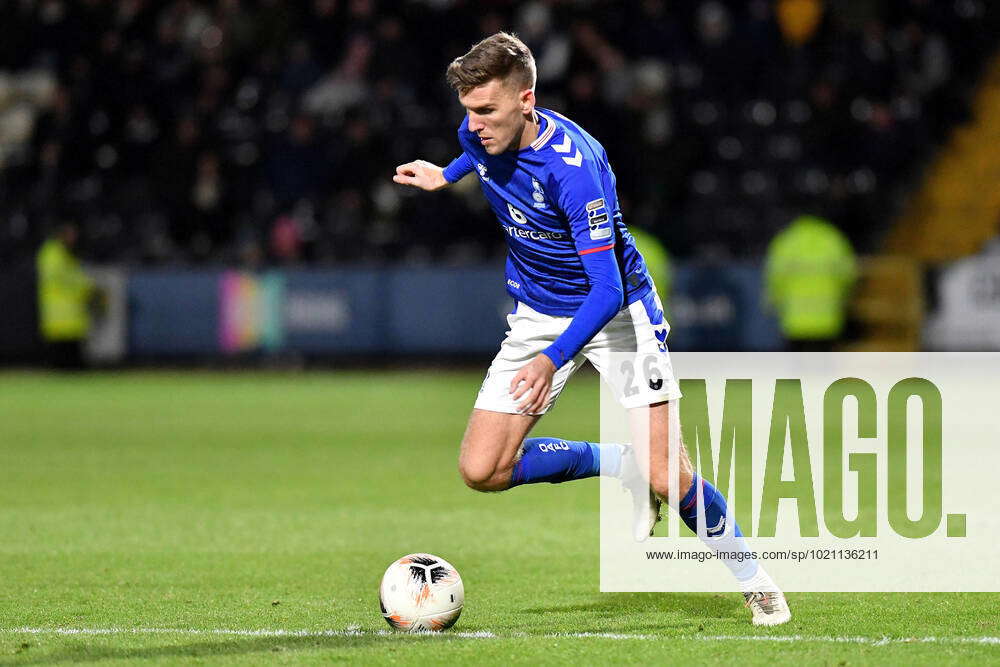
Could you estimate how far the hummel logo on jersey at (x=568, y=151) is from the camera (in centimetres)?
549

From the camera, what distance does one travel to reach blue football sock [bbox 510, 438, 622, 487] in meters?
5.80

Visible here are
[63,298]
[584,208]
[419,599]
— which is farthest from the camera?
[63,298]

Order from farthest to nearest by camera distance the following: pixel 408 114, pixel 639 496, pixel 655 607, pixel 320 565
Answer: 1. pixel 408 114
2. pixel 320 565
3. pixel 655 607
4. pixel 639 496

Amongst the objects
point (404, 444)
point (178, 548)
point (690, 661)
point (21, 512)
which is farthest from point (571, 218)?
point (404, 444)

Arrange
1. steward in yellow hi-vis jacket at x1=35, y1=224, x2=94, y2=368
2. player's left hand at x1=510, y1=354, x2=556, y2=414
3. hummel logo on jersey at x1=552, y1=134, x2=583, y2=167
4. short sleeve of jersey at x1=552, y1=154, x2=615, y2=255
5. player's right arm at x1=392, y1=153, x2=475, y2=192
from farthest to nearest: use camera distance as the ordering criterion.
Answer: steward in yellow hi-vis jacket at x1=35, y1=224, x2=94, y2=368
player's right arm at x1=392, y1=153, x2=475, y2=192
hummel logo on jersey at x1=552, y1=134, x2=583, y2=167
short sleeve of jersey at x1=552, y1=154, x2=615, y2=255
player's left hand at x1=510, y1=354, x2=556, y2=414

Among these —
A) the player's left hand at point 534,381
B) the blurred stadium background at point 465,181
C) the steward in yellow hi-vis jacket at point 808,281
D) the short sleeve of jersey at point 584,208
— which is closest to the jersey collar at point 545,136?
the short sleeve of jersey at point 584,208

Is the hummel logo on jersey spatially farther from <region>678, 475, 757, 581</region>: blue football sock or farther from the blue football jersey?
<region>678, 475, 757, 581</region>: blue football sock

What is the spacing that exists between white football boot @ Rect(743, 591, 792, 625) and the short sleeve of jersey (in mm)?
1328

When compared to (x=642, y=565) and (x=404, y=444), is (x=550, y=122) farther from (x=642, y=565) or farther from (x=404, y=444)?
(x=404, y=444)

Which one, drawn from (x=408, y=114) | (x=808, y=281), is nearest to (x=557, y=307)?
(x=808, y=281)

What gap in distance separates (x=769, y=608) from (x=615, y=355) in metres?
1.02

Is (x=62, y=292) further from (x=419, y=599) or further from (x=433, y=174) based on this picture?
(x=419, y=599)

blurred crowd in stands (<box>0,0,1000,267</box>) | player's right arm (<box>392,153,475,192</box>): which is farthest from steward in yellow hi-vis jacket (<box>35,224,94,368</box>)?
player's right arm (<box>392,153,475,192</box>)

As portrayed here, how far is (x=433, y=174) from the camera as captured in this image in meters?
6.20
